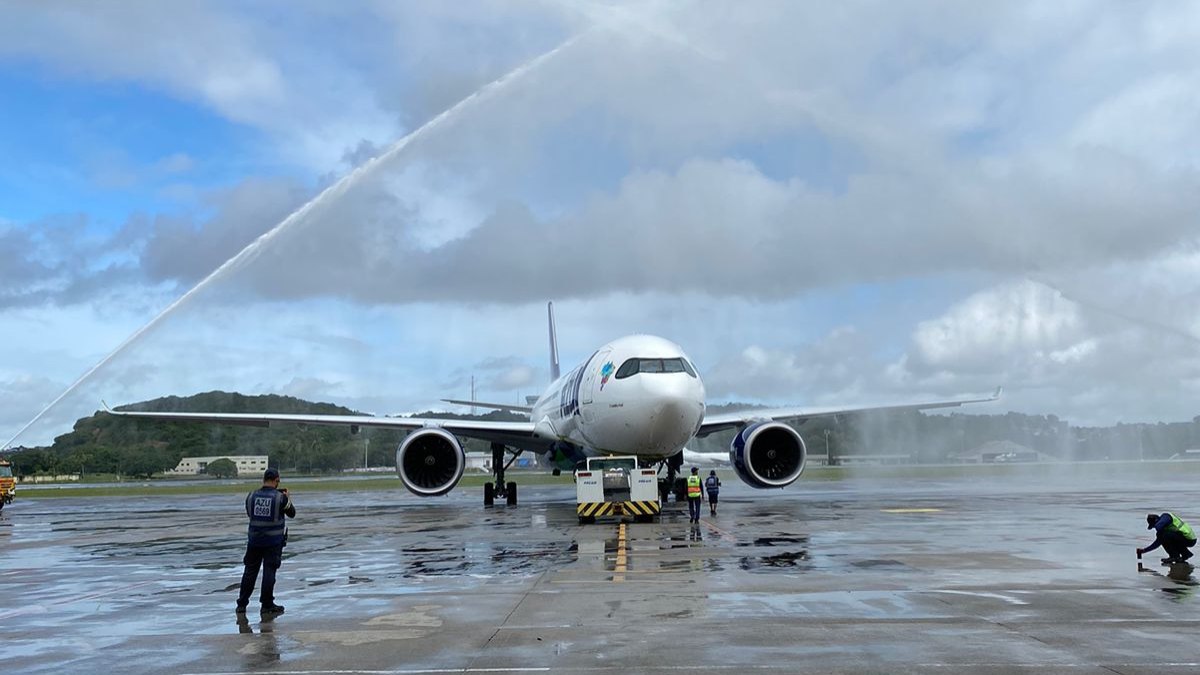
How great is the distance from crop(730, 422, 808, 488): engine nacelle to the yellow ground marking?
26.6ft

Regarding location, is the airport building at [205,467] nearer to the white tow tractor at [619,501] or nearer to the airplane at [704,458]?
the airplane at [704,458]

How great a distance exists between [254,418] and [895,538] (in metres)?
21.0

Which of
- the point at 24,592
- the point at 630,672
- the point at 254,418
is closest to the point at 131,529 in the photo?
the point at 254,418

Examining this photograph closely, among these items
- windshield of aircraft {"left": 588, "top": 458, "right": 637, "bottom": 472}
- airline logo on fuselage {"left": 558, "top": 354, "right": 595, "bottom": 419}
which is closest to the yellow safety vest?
windshield of aircraft {"left": 588, "top": 458, "right": 637, "bottom": 472}

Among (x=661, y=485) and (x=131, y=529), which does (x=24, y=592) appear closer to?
(x=131, y=529)

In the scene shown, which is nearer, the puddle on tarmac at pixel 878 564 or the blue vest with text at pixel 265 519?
the blue vest with text at pixel 265 519

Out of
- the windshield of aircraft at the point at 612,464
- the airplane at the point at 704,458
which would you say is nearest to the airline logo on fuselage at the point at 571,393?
the windshield of aircraft at the point at 612,464

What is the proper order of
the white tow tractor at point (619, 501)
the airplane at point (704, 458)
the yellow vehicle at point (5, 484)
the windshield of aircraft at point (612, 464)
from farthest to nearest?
the airplane at point (704, 458)
the yellow vehicle at point (5, 484)
the windshield of aircraft at point (612, 464)
the white tow tractor at point (619, 501)

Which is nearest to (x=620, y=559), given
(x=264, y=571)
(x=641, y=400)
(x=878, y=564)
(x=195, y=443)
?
(x=878, y=564)

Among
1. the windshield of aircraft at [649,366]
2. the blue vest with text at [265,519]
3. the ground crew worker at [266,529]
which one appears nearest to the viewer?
the ground crew worker at [266,529]

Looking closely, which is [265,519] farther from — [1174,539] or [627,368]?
[627,368]

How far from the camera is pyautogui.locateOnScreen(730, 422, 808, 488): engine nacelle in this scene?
96.9ft

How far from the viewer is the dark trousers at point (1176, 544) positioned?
45.2 ft

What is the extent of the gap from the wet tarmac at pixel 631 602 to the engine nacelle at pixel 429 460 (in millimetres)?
7350
